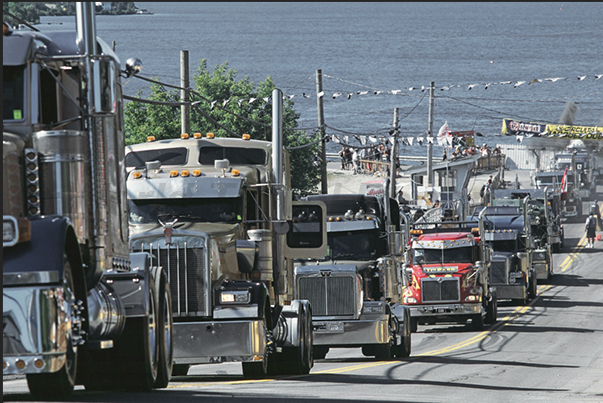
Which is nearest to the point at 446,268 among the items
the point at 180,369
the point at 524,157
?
the point at 180,369

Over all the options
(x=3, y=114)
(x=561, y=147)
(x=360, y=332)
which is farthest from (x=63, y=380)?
(x=561, y=147)

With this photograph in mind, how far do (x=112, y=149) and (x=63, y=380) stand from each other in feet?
7.31

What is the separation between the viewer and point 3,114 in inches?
320

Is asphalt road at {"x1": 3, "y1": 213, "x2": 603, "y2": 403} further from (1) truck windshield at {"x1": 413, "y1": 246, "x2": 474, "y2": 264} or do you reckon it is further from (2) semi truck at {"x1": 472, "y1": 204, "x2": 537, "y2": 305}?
(1) truck windshield at {"x1": 413, "y1": 246, "x2": 474, "y2": 264}

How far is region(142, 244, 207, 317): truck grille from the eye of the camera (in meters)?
12.9

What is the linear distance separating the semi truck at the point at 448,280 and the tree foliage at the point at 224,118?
43.2ft

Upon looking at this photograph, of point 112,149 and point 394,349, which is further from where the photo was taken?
point 394,349

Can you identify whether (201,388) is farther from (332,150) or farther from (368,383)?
(332,150)

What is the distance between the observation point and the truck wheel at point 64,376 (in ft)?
24.3

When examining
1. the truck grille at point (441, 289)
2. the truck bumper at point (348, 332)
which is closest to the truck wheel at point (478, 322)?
the truck grille at point (441, 289)

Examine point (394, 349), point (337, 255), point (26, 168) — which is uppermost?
point (26, 168)

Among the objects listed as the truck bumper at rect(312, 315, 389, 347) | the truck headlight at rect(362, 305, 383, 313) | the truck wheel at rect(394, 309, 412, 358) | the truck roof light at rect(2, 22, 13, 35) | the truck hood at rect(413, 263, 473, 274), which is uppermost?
the truck roof light at rect(2, 22, 13, 35)

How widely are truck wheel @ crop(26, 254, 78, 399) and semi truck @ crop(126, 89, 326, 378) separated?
15.0ft

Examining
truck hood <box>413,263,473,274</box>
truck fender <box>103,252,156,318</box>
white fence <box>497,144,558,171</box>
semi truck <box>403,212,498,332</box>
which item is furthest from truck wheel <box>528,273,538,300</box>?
white fence <box>497,144,558,171</box>
